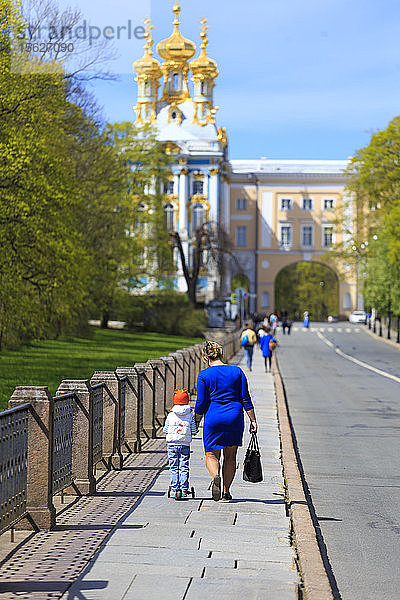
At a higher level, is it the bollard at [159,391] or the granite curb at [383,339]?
the bollard at [159,391]

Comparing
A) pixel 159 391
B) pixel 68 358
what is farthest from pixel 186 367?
pixel 68 358

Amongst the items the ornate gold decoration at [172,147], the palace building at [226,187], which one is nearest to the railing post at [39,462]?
the palace building at [226,187]

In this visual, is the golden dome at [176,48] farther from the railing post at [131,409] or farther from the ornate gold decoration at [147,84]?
the railing post at [131,409]

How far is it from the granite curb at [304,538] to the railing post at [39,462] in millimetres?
2126

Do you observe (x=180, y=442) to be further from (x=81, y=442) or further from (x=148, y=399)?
(x=148, y=399)

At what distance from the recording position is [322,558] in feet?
26.8

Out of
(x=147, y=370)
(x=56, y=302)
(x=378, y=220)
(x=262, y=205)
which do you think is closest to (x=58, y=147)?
(x=56, y=302)

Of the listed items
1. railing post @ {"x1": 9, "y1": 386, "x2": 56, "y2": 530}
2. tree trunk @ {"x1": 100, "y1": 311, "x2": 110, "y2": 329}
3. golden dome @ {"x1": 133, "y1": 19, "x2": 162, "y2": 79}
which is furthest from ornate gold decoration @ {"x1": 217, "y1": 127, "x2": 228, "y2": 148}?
railing post @ {"x1": 9, "y1": 386, "x2": 56, "y2": 530}

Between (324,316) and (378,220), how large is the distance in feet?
194

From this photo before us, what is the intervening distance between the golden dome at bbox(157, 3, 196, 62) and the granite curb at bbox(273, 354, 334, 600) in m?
104

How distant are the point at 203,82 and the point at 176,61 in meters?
3.94

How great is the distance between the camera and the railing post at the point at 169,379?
58.7 ft

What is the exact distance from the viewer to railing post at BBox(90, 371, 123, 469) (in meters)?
12.0

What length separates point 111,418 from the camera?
1216 cm
